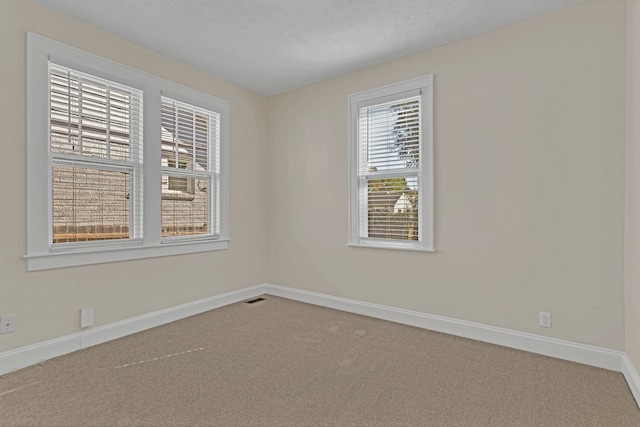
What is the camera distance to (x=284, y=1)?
2.48m

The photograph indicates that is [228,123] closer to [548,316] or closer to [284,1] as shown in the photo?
[284,1]

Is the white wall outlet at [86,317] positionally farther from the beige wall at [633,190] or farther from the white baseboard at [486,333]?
the beige wall at [633,190]

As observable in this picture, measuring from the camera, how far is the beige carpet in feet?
6.06

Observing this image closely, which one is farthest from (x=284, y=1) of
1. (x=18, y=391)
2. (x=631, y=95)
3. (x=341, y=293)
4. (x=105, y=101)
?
(x=18, y=391)

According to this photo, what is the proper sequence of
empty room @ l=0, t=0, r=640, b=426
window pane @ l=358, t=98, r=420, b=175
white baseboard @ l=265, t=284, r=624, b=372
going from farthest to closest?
window pane @ l=358, t=98, r=420, b=175 → white baseboard @ l=265, t=284, r=624, b=372 → empty room @ l=0, t=0, r=640, b=426

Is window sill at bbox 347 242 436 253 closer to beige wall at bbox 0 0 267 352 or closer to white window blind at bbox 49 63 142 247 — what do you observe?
beige wall at bbox 0 0 267 352

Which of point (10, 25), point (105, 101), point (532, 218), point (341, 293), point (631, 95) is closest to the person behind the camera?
point (631, 95)

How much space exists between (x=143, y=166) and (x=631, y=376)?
162 inches

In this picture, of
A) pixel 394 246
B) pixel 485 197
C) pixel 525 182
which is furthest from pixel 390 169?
pixel 525 182

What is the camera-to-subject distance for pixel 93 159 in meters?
2.84

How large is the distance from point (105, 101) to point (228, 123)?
4.34 feet

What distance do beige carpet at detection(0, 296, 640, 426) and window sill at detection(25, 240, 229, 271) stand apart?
2.34 feet

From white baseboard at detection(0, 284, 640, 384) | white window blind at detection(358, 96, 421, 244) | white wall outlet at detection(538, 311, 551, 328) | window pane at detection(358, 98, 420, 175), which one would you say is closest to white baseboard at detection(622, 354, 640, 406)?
white baseboard at detection(0, 284, 640, 384)

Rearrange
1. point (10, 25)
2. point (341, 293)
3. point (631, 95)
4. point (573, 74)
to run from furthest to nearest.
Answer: point (341, 293) < point (573, 74) < point (10, 25) < point (631, 95)
